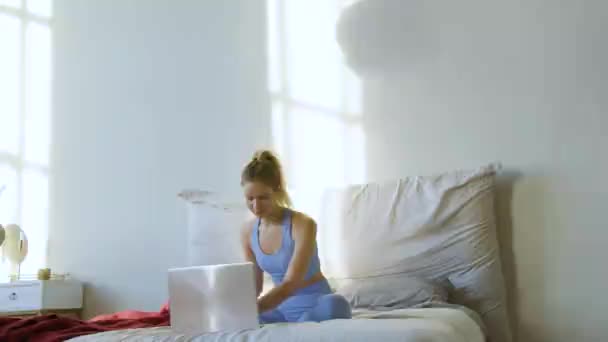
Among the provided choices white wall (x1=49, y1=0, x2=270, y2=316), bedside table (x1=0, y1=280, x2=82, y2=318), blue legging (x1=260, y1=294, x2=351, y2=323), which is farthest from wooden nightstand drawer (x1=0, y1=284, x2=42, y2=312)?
blue legging (x1=260, y1=294, x2=351, y2=323)

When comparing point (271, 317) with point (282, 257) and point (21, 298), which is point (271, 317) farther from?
point (21, 298)

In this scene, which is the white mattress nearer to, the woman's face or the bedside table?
the woman's face

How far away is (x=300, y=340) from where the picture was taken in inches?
67.1

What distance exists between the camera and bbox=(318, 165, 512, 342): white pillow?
9.61ft

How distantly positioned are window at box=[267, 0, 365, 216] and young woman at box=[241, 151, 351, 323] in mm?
866

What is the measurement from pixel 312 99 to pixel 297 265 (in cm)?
149

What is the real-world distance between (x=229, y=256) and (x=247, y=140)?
27.9 inches

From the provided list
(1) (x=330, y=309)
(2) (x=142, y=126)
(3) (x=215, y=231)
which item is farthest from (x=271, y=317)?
(2) (x=142, y=126)

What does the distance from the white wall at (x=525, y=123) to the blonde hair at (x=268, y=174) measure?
97 centimetres

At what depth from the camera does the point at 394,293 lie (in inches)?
109

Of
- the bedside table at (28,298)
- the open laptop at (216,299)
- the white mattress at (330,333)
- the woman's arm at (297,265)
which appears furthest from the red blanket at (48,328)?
the bedside table at (28,298)

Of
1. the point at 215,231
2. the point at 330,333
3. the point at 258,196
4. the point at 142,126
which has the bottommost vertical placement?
the point at 330,333

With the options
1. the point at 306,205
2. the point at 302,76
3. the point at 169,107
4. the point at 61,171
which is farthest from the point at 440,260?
the point at 61,171

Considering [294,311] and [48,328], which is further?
[294,311]
